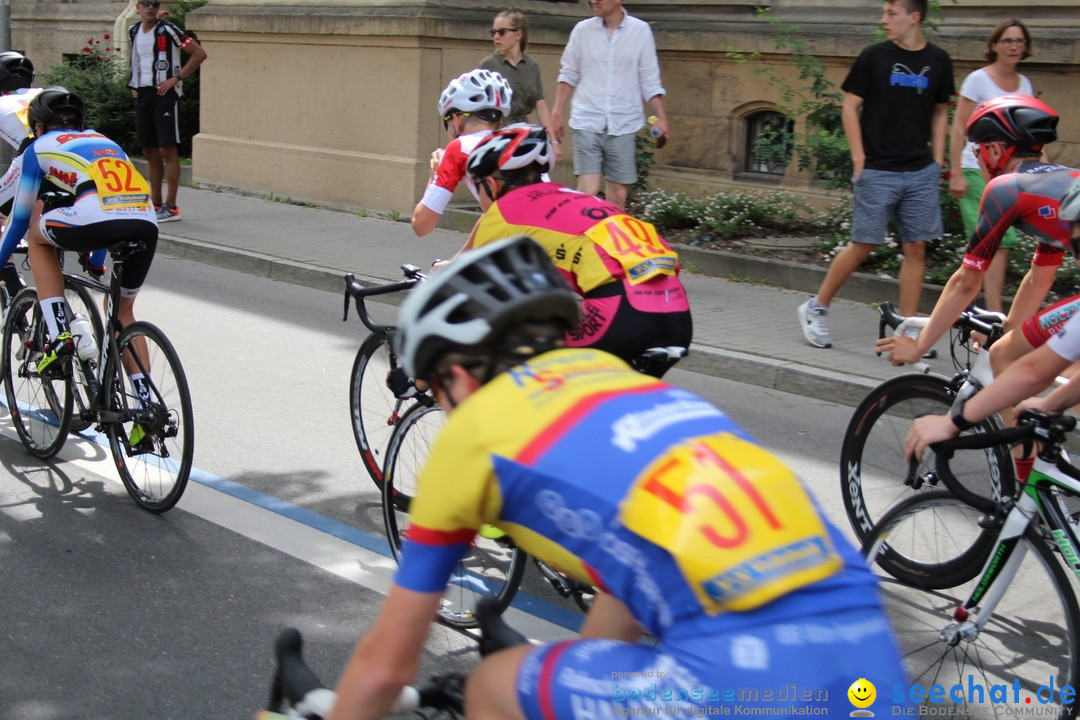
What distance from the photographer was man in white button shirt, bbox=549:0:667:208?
10414mm

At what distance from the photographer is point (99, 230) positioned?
5.66 meters

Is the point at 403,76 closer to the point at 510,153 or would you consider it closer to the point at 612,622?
the point at 510,153

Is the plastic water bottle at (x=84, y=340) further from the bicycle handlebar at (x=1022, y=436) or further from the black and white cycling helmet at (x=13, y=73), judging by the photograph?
the bicycle handlebar at (x=1022, y=436)

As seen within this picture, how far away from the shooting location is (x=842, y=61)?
12906 millimetres

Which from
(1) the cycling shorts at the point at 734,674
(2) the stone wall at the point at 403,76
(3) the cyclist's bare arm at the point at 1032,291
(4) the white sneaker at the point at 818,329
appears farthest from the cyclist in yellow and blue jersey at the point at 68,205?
(2) the stone wall at the point at 403,76

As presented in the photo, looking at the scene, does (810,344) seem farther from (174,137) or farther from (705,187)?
(174,137)

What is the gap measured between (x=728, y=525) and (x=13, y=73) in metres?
6.28

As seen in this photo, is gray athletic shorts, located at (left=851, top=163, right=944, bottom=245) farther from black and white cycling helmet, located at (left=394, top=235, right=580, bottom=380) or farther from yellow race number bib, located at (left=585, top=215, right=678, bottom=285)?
black and white cycling helmet, located at (left=394, top=235, right=580, bottom=380)

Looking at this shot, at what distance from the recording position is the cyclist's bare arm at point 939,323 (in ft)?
14.5

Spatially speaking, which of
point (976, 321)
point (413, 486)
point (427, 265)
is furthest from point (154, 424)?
point (427, 265)

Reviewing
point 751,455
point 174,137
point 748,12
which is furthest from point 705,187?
point 751,455

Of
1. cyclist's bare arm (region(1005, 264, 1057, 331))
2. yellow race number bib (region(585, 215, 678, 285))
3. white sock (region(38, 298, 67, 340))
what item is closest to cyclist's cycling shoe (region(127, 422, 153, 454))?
white sock (region(38, 298, 67, 340))

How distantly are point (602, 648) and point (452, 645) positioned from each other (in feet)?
7.56

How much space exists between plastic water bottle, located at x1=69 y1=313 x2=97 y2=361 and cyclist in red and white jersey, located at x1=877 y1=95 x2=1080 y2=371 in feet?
11.5
